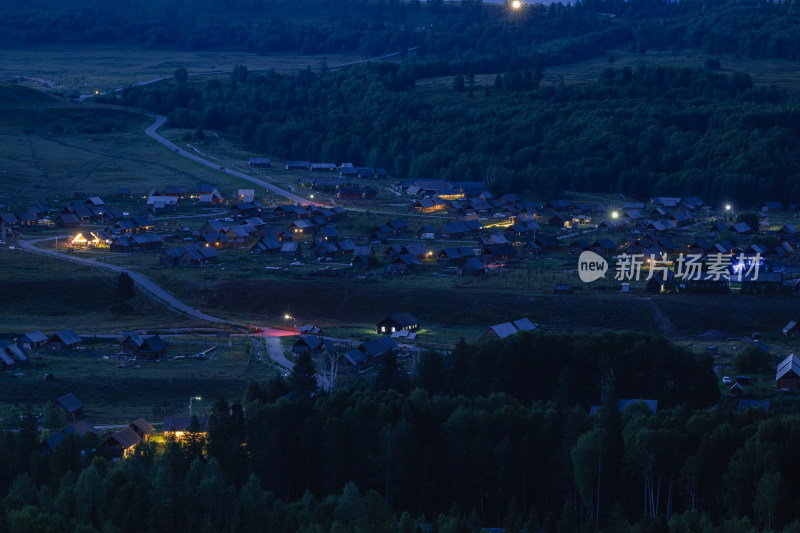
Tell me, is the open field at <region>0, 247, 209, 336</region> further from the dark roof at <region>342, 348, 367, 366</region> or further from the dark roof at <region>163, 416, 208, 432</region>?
the dark roof at <region>163, 416, 208, 432</region>

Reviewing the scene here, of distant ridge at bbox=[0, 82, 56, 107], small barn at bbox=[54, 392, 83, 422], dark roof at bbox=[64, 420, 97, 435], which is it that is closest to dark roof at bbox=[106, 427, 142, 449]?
dark roof at bbox=[64, 420, 97, 435]

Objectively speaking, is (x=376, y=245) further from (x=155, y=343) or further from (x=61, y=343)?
(x=61, y=343)

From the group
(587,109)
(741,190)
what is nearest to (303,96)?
(587,109)

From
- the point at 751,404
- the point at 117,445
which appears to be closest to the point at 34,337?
the point at 117,445

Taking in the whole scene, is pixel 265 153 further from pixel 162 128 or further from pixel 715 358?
pixel 715 358

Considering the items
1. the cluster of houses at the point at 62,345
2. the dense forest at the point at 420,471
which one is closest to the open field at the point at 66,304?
the cluster of houses at the point at 62,345

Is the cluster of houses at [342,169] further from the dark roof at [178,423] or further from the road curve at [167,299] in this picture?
the dark roof at [178,423]

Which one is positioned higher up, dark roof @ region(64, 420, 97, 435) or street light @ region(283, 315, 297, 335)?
dark roof @ region(64, 420, 97, 435)
